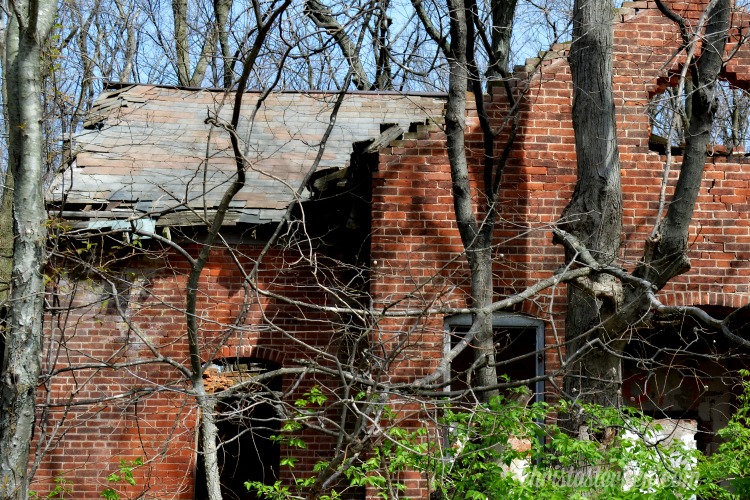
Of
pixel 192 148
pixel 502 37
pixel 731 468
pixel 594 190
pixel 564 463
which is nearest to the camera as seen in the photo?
pixel 564 463

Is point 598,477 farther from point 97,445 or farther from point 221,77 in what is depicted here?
point 221,77

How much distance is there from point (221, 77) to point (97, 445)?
518 inches

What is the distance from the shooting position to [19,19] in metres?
5.89

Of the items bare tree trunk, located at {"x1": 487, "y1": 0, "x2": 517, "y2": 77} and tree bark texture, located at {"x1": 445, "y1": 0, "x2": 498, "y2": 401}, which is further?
bare tree trunk, located at {"x1": 487, "y1": 0, "x2": 517, "y2": 77}

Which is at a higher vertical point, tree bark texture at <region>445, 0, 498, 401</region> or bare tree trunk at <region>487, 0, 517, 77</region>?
bare tree trunk at <region>487, 0, 517, 77</region>

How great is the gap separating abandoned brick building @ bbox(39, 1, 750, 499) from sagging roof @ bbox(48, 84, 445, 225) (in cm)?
5

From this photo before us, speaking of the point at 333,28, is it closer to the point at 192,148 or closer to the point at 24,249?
the point at 24,249

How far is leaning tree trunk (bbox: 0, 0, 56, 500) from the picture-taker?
5773 millimetres

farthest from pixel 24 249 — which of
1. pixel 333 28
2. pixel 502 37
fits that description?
pixel 502 37

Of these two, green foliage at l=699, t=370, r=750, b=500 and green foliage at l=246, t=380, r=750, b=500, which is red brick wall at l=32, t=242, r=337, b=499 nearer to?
green foliage at l=246, t=380, r=750, b=500

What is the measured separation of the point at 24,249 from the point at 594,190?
4.76 m

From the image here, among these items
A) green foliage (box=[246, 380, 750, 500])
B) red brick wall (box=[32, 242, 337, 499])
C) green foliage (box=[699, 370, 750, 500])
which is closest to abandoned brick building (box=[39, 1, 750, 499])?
red brick wall (box=[32, 242, 337, 499])

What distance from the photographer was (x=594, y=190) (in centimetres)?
793

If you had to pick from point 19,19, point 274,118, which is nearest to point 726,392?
point 274,118
